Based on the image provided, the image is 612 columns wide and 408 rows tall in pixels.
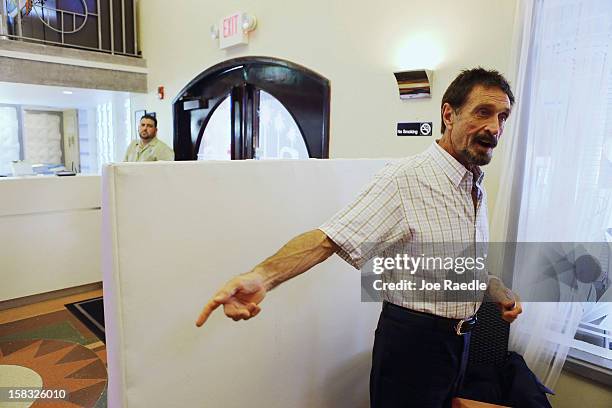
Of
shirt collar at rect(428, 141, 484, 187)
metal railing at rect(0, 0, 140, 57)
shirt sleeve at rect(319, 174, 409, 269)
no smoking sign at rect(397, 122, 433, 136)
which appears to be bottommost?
shirt sleeve at rect(319, 174, 409, 269)

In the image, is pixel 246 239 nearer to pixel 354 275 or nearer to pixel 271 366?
pixel 271 366

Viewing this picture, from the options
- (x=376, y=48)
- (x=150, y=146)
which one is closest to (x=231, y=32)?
(x=150, y=146)

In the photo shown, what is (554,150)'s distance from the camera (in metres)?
1.89

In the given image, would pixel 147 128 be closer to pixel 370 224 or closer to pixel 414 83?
pixel 414 83

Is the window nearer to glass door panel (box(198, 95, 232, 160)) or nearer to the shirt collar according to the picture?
the shirt collar

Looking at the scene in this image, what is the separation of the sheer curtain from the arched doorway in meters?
1.63

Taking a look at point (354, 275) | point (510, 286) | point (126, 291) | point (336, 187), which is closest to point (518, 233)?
point (510, 286)

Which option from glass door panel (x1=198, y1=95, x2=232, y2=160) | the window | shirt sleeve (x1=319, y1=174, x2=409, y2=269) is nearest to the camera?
shirt sleeve (x1=319, y1=174, x2=409, y2=269)

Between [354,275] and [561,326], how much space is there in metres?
0.99

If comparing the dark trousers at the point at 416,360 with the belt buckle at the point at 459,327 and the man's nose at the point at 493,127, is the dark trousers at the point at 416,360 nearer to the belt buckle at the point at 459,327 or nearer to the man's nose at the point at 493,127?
the belt buckle at the point at 459,327

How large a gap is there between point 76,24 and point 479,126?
5960 mm

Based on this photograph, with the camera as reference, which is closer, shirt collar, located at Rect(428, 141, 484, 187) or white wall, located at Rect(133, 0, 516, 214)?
shirt collar, located at Rect(428, 141, 484, 187)

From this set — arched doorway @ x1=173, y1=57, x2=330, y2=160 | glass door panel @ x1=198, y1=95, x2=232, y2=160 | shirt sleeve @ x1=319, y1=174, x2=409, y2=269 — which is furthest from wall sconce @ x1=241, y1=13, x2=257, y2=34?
shirt sleeve @ x1=319, y1=174, x2=409, y2=269

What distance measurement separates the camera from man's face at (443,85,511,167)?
1.24 metres
